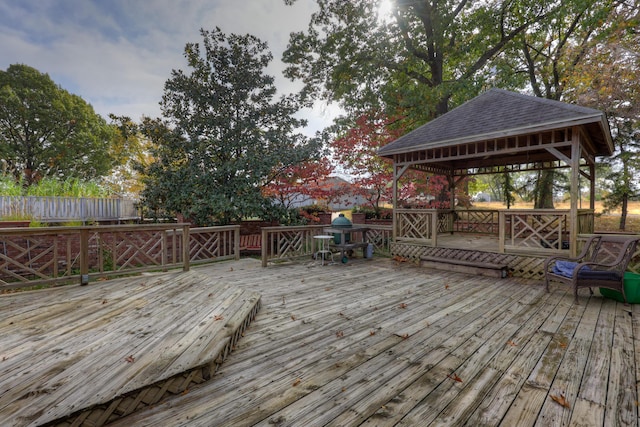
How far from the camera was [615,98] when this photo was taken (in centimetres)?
1033

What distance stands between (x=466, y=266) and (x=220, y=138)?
9.34 meters

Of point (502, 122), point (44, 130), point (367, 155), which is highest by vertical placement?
point (44, 130)

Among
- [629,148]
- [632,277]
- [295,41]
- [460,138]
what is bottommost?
[632,277]

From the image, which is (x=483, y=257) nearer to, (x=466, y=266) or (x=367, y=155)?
(x=466, y=266)

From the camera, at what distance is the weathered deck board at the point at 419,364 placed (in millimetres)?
1960

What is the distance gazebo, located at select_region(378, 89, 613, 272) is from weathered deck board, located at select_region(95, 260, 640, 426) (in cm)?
202

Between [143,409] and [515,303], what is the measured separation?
198 inches

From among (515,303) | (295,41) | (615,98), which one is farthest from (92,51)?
(615,98)

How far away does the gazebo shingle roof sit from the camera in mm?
5600

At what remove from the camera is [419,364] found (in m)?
2.62

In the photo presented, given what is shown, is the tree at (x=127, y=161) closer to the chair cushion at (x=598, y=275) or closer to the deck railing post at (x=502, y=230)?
the deck railing post at (x=502, y=230)

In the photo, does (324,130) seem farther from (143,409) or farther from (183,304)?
(143,409)

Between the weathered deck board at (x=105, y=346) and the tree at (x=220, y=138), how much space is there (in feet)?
20.4

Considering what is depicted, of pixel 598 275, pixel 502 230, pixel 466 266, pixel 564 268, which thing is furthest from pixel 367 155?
pixel 598 275
